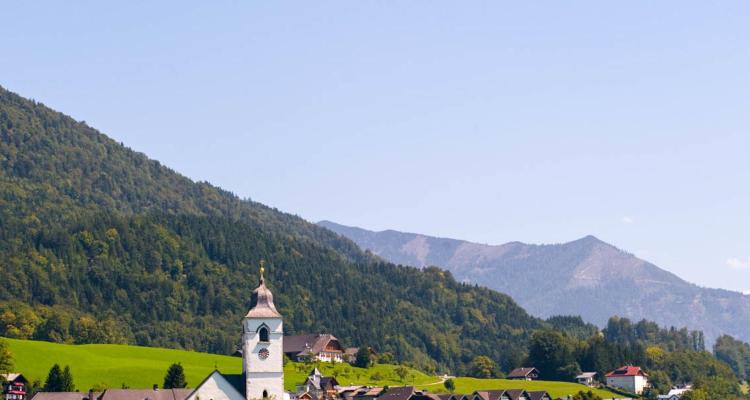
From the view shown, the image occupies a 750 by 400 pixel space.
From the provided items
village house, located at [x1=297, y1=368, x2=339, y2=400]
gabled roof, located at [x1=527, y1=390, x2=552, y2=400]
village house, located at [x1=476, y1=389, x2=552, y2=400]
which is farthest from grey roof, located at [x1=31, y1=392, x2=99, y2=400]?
gabled roof, located at [x1=527, y1=390, x2=552, y2=400]

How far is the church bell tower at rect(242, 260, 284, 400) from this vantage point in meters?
123

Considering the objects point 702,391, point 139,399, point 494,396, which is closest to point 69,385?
point 139,399

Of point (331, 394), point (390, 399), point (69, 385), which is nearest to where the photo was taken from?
point (69, 385)

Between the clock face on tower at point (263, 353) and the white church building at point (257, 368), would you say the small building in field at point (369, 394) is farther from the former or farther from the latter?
the clock face on tower at point (263, 353)

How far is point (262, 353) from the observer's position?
124 metres

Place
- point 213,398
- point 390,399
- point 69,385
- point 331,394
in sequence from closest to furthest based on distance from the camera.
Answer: point 213,398 → point 69,385 → point 390,399 → point 331,394

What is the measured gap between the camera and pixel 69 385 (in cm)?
15025

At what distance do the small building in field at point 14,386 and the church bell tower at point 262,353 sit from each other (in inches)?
1599

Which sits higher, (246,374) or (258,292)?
(258,292)

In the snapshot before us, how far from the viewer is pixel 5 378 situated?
500 feet

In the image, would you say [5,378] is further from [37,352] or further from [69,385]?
[37,352]

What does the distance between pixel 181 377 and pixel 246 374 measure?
31.2 meters

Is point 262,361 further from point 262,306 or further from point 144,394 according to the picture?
point 144,394

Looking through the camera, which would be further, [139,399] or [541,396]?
[541,396]
